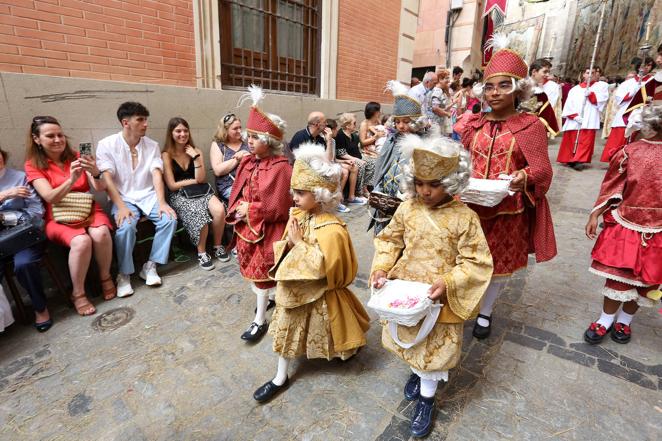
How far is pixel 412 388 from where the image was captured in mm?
2271

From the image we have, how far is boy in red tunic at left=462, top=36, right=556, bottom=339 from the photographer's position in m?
2.31

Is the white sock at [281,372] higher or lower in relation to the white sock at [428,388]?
lower

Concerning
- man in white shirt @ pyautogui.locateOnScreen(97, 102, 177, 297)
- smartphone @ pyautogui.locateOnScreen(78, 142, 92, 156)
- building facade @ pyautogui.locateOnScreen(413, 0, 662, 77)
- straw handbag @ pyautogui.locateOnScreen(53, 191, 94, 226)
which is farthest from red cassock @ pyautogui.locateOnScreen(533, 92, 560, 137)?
building facade @ pyautogui.locateOnScreen(413, 0, 662, 77)

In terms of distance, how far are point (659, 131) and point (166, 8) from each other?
548cm

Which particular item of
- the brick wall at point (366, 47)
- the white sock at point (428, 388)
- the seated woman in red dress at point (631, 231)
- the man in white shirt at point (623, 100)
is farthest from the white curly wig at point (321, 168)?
the man in white shirt at point (623, 100)

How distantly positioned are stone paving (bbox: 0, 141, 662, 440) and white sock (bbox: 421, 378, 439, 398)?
22 centimetres

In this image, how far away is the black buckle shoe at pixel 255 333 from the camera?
285 cm

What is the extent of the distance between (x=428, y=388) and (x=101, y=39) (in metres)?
4.95

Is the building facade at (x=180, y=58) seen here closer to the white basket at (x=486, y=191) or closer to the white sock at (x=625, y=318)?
the white basket at (x=486, y=191)

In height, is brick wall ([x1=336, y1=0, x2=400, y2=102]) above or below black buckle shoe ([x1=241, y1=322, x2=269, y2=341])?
above

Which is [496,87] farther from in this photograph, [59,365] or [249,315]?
[59,365]

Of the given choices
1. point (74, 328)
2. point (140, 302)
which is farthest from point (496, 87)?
point (74, 328)

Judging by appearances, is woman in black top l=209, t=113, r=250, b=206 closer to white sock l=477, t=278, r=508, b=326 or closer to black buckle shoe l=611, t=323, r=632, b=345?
white sock l=477, t=278, r=508, b=326

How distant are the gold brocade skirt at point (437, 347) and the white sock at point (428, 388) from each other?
13 cm
